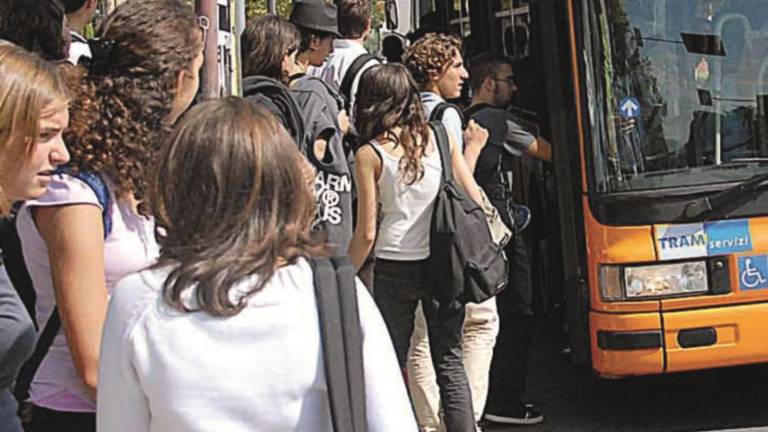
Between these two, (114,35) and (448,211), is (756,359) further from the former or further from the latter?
(114,35)

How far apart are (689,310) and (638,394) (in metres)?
1.44

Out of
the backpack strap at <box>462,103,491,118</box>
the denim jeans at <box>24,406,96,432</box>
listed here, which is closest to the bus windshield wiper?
the backpack strap at <box>462,103,491,118</box>

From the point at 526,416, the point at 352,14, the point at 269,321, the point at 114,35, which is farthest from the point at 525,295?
the point at 269,321

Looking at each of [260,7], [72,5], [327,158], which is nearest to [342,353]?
[327,158]

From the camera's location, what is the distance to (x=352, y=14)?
6.14m

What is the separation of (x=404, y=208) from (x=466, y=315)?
718 mm

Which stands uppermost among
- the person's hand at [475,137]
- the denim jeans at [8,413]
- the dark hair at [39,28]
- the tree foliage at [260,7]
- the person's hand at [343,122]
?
the tree foliage at [260,7]

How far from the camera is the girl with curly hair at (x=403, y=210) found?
15.9 feet

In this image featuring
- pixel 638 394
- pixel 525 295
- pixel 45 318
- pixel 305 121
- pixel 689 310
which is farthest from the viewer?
pixel 638 394

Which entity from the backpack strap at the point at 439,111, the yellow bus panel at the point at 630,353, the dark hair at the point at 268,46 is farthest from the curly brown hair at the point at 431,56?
the yellow bus panel at the point at 630,353

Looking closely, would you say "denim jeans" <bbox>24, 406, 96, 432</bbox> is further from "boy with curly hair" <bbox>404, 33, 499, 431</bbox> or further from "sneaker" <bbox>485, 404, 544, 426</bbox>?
"sneaker" <bbox>485, 404, 544, 426</bbox>

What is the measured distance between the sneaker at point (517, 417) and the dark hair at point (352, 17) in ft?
6.42

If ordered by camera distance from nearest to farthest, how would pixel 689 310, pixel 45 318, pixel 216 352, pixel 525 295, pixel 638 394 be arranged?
pixel 216 352 < pixel 45 318 < pixel 689 310 < pixel 525 295 < pixel 638 394

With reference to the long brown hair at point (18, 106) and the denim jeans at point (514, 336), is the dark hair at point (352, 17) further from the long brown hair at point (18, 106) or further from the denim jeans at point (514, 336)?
the long brown hair at point (18, 106)
